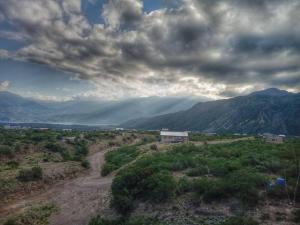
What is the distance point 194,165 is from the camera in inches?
1197

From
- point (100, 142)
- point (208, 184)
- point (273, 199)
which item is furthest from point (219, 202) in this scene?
point (100, 142)

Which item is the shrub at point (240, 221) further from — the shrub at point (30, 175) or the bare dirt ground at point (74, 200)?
the shrub at point (30, 175)

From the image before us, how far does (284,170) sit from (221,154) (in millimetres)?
12219

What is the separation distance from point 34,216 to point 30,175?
12527mm

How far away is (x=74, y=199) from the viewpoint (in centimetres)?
2886

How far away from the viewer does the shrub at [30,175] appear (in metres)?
33.9

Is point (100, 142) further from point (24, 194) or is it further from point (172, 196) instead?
point (172, 196)

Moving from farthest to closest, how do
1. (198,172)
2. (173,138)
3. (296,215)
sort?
(173,138) < (198,172) < (296,215)

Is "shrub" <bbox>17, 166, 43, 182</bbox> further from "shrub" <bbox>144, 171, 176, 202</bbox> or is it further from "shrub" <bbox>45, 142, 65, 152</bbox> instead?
"shrub" <bbox>45, 142, 65, 152</bbox>

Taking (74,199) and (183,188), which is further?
(74,199)

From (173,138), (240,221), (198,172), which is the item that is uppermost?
(173,138)

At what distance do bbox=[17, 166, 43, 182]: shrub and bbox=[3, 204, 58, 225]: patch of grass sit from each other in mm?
9385

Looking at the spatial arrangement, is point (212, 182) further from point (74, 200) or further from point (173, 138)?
point (173, 138)

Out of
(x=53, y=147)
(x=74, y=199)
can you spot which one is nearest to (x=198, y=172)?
(x=74, y=199)
